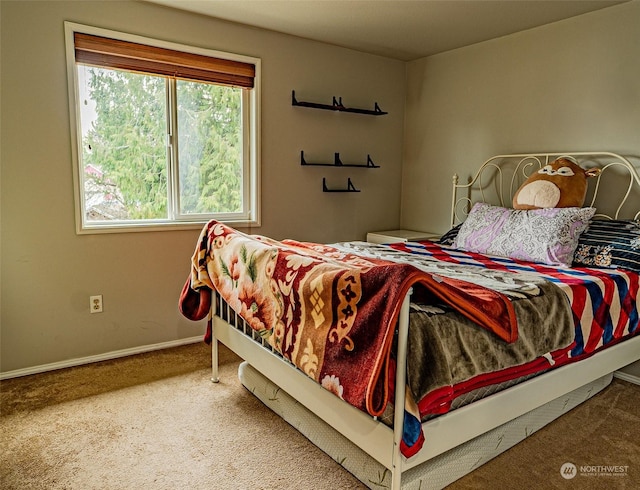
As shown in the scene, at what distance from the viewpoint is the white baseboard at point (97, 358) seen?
106 inches

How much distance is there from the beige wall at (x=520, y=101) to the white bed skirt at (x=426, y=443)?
5.46ft

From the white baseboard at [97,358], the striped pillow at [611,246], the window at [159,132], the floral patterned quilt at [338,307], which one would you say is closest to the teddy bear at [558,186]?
the striped pillow at [611,246]

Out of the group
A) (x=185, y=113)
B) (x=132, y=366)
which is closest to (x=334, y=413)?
(x=132, y=366)

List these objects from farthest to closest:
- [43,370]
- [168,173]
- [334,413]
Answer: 1. [168,173]
2. [43,370]
3. [334,413]

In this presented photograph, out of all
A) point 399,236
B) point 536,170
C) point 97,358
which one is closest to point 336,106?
point 399,236

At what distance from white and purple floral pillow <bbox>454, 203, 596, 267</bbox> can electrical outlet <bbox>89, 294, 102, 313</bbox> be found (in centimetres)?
237

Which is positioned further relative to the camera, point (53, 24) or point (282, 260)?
point (53, 24)

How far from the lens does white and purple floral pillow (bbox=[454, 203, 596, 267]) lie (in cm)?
254

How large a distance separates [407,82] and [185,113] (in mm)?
2062

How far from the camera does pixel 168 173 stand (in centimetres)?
315

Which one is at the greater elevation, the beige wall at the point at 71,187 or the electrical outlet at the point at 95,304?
the beige wall at the point at 71,187

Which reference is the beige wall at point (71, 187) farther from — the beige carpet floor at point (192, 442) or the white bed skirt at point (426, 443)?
the white bed skirt at point (426, 443)

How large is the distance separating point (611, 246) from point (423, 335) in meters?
1.66

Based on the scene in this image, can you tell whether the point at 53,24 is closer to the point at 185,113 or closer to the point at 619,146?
the point at 185,113
